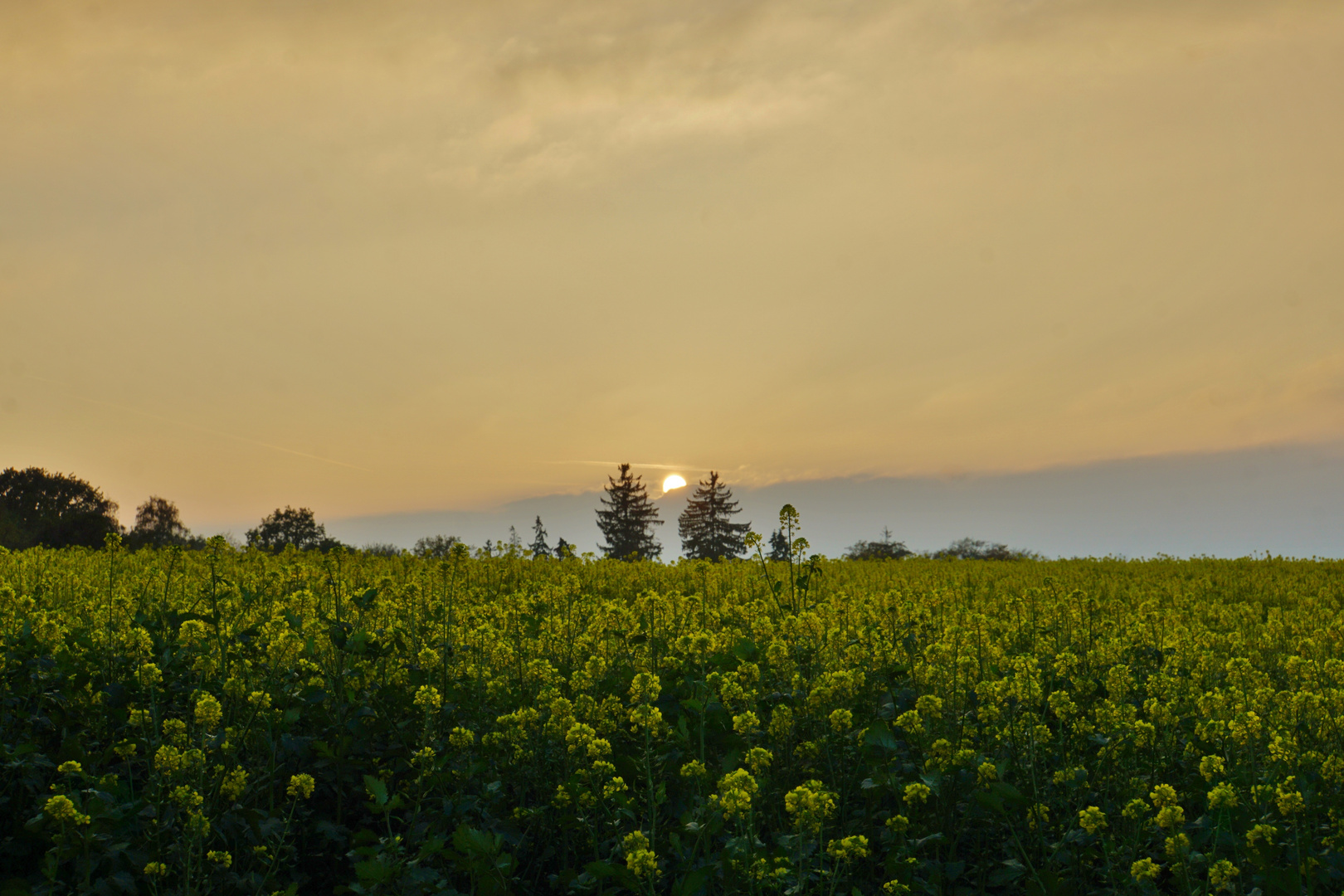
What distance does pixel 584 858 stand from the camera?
4656 millimetres

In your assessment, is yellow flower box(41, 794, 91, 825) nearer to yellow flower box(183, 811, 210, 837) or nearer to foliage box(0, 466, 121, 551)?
yellow flower box(183, 811, 210, 837)

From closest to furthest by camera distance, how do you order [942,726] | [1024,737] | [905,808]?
[905,808] < [1024,737] < [942,726]

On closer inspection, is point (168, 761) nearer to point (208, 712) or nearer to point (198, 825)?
point (208, 712)

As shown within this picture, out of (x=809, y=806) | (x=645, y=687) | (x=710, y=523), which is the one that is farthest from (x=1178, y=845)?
(x=710, y=523)

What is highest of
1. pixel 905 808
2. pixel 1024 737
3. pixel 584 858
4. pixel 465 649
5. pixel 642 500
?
pixel 642 500

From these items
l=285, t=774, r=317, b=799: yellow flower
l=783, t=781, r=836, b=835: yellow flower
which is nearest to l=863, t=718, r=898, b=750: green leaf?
l=783, t=781, r=836, b=835: yellow flower

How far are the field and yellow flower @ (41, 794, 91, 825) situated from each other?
0.02 m

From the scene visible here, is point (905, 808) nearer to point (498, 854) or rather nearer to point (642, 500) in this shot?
point (498, 854)

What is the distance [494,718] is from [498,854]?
4.23 ft

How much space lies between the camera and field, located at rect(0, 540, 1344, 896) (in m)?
3.92

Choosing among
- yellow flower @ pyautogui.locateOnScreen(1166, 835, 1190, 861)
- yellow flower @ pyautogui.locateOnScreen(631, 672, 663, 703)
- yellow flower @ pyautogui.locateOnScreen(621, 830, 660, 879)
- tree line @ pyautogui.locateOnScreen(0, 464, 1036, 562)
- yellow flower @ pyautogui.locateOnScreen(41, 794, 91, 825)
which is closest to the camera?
yellow flower @ pyautogui.locateOnScreen(621, 830, 660, 879)

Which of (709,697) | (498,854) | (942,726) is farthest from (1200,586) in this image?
(498,854)

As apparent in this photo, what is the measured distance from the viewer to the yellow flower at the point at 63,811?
11.9 ft

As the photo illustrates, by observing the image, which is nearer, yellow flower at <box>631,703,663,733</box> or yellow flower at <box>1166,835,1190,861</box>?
yellow flower at <box>1166,835,1190,861</box>
